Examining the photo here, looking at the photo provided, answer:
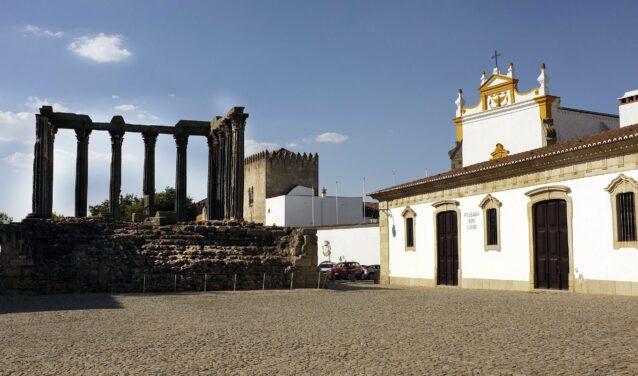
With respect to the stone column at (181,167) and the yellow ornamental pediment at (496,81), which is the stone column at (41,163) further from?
the yellow ornamental pediment at (496,81)

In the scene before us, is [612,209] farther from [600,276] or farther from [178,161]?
[178,161]

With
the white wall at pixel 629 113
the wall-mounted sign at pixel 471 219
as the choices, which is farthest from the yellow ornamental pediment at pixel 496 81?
the wall-mounted sign at pixel 471 219

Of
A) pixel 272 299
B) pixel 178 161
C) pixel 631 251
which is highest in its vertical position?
pixel 178 161

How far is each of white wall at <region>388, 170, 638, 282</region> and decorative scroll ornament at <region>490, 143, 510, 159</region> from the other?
791 centimetres

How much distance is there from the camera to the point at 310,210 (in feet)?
202

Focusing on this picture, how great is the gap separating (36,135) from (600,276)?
83.2 feet

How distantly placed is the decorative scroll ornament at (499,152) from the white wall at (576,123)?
285cm

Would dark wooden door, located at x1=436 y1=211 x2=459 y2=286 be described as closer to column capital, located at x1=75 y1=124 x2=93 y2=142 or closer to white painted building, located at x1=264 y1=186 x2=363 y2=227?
column capital, located at x1=75 y1=124 x2=93 y2=142

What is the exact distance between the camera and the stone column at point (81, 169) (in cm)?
3375

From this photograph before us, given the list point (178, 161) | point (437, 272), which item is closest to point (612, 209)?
point (437, 272)

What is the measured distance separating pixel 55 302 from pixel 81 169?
17.1 meters

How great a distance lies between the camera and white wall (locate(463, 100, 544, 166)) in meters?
34.2

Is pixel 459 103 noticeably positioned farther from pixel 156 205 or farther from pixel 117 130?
pixel 156 205

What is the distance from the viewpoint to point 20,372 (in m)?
7.68
